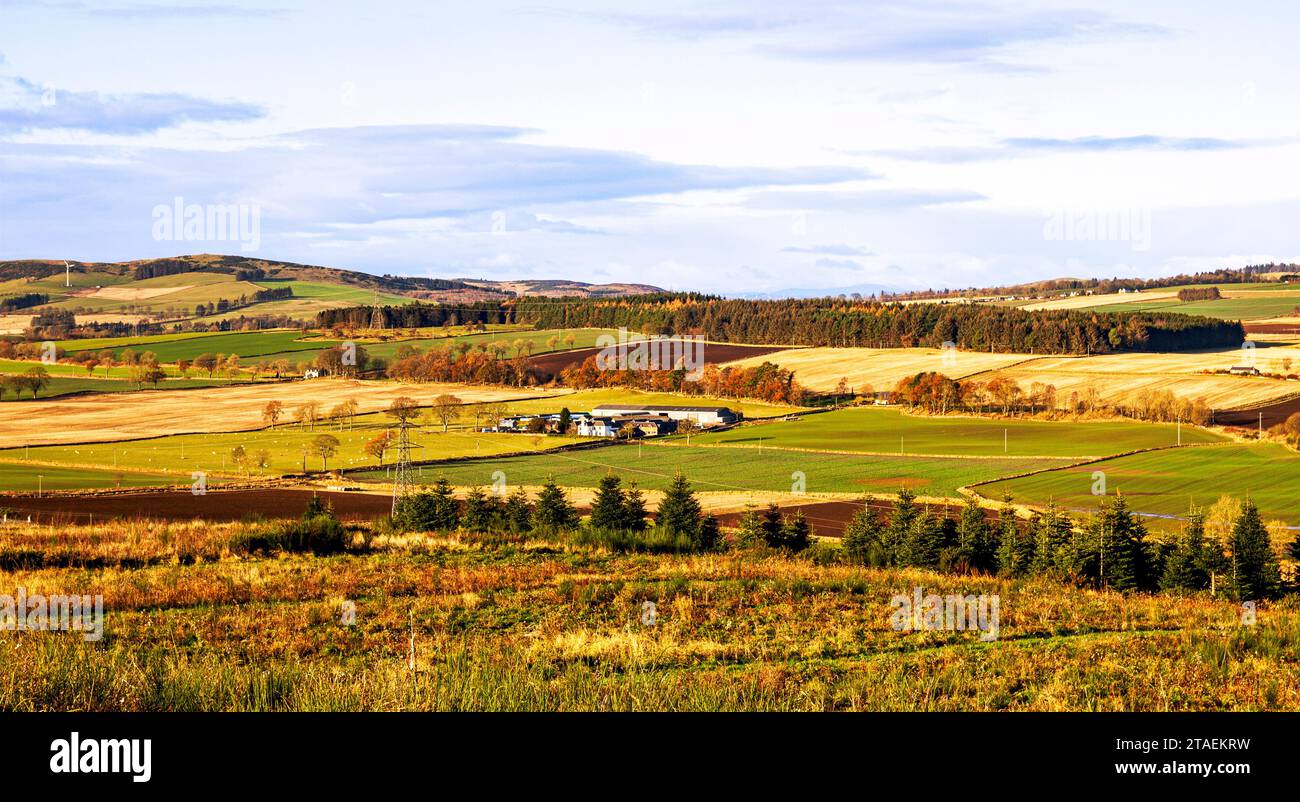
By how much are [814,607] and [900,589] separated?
2839 millimetres

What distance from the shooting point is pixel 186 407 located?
392 ft

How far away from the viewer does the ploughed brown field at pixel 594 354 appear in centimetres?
15438

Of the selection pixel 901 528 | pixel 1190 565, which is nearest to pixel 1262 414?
pixel 1190 565

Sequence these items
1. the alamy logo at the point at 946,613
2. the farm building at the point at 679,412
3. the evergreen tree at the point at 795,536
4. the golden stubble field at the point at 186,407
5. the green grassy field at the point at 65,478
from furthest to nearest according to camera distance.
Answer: the farm building at the point at 679,412, the golden stubble field at the point at 186,407, the green grassy field at the point at 65,478, the evergreen tree at the point at 795,536, the alamy logo at the point at 946,613

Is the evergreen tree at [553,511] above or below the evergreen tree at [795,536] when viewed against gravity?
above

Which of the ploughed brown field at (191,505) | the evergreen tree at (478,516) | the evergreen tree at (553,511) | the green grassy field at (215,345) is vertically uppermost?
the green grassy field at (215,345)

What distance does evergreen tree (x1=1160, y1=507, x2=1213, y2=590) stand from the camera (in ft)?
126

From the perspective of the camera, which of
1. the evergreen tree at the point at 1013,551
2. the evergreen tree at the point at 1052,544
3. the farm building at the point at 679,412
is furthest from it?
the farm building at the point at 679,412

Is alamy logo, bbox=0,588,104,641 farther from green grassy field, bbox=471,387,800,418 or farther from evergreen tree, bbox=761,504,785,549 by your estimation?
green grassy field, bbox=471,387,800,418

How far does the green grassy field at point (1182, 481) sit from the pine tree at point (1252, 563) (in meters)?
23.0

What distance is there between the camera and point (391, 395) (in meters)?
134

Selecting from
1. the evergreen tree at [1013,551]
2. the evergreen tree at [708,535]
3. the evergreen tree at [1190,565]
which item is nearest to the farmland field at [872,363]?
the evergreen tree at [1013,551]

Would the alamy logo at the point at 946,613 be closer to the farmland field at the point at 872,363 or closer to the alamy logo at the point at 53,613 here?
the alamy logo at the point at 53,613
